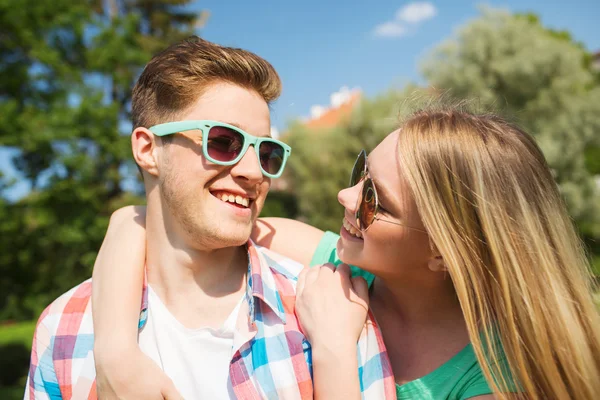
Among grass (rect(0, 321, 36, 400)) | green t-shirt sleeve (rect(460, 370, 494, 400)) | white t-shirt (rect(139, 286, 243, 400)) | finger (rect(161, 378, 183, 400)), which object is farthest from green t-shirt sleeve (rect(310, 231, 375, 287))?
grass (rect(0, 321, 36, 400))

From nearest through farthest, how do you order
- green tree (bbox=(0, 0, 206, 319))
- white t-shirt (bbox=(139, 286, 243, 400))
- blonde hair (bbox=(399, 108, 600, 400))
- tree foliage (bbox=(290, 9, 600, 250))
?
blonde hair (bbox=(399, 108, 600, 400)) < white t-shirt (bbox=(139, 286, 243, 400)) < green tree (bbox=(0, 0, 206, 319)) < tree foliage (bbox=(290, 9, 600, 250))

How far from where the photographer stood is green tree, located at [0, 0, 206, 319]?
12.4 meters

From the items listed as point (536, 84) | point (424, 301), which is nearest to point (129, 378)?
point (424, 301)

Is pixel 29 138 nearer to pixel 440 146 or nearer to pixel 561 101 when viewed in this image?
pixel 440 146

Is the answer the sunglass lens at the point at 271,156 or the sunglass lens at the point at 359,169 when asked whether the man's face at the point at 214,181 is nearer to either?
the sunglass lens at the point at 271,156

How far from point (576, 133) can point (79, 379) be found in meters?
19.0

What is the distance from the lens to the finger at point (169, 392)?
6.07ft

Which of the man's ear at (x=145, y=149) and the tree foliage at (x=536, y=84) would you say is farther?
the tree foliage at (x=536, y=84)

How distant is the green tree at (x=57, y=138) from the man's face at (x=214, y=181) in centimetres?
1181

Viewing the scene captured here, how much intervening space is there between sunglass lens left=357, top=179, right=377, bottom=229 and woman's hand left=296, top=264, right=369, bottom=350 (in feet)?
0.92

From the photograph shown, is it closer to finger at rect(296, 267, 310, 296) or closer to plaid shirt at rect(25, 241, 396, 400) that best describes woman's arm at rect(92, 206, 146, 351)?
plaid shirt at rect(25, 241, 396, 400)

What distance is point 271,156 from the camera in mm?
2291

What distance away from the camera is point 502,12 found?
17.8m

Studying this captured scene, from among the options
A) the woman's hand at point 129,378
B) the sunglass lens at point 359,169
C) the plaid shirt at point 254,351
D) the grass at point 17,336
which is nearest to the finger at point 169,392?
the woman's hand at point 129,378
